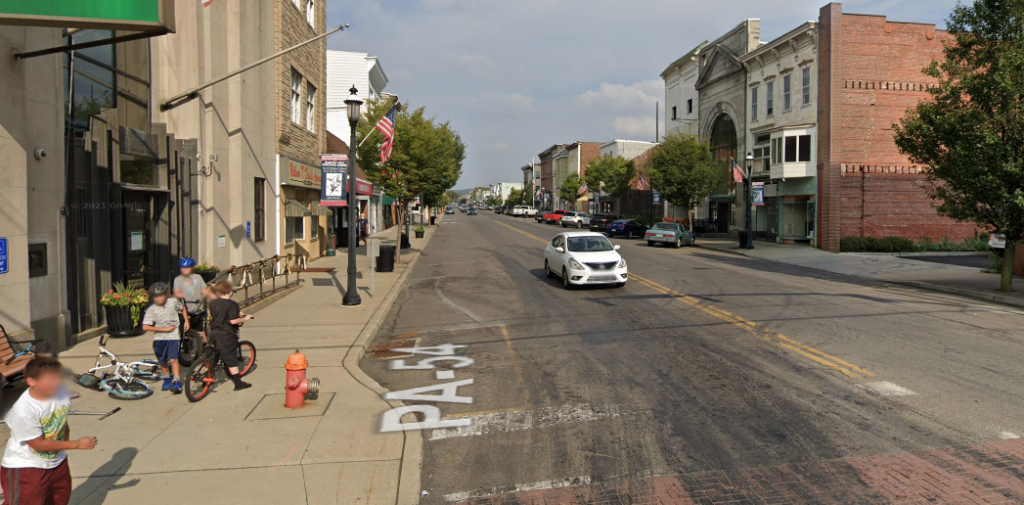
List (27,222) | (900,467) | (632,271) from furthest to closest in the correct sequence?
(632,271)
(27,222)
(900,467)

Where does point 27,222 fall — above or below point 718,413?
above

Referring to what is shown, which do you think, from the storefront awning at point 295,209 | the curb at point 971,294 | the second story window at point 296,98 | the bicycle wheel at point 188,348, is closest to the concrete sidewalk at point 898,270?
the curb at point 971,294

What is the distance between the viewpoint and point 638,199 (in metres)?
61.2

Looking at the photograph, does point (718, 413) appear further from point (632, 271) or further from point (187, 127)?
point (632, 271)

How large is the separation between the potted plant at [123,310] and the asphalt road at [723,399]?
13.4 ft

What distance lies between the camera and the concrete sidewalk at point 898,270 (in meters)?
16.4

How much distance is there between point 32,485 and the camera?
12.7 ft

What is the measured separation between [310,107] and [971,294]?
22.2 m

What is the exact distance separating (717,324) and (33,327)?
10797 mm

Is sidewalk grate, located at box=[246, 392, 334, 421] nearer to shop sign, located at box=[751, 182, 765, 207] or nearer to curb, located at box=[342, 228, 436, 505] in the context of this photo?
curb, located at box=[342, 228, 436, 505]

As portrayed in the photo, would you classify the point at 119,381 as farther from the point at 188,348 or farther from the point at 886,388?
the point at 886,388

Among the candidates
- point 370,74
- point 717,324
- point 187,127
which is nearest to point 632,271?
point 717,324

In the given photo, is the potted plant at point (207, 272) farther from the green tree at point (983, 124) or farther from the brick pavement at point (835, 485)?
the green tree at point (983, 124)

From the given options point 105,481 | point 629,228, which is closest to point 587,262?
point 105,481
